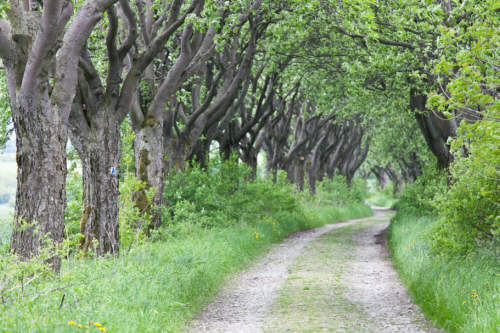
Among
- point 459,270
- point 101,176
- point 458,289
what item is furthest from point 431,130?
point 101,176

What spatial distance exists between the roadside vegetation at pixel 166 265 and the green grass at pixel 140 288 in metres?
0.01

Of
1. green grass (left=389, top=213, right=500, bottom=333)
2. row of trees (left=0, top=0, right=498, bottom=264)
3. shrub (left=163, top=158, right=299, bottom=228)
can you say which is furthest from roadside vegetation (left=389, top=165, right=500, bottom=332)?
shrub (left=163, top=158, right=299, bottom=228)

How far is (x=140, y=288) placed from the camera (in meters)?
7.82

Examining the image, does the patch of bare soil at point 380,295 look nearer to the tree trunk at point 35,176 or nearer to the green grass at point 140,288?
the green grass at point 140,288

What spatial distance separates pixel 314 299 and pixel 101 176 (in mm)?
5068

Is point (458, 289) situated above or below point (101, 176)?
below

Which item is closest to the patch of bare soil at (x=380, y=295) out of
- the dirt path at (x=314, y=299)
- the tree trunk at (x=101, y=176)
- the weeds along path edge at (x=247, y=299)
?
the dirt path at (x=314, y=299)

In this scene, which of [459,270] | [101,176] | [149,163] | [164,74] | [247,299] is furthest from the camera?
[164,74]

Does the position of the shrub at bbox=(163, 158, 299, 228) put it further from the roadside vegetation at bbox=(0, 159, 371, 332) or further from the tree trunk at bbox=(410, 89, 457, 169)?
the tree trunk at bbox=(410, 89, 457, 169)

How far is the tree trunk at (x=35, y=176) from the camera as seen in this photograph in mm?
8211

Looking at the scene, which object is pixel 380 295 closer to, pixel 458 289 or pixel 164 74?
pixel 458 289

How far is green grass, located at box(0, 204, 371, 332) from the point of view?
5941 mm

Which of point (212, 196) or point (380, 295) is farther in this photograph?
point (212, 196)

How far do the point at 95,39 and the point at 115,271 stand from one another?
8374 mm
